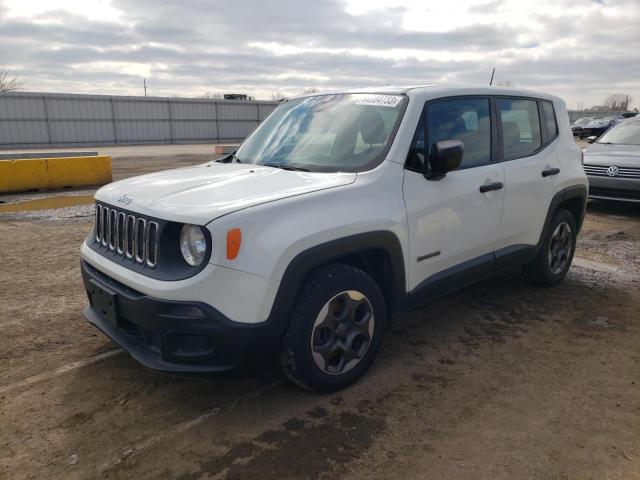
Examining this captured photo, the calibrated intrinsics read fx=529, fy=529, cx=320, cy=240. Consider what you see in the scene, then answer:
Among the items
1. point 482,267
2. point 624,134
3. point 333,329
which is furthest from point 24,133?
point 333,329

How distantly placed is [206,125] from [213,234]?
118ft

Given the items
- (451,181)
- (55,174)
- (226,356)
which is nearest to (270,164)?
(451,181)

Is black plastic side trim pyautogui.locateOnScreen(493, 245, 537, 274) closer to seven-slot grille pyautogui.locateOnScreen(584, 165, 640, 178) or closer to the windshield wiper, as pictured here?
the windshield wiper

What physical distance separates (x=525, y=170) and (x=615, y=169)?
5258 mm

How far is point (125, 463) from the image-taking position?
2543 millimetres

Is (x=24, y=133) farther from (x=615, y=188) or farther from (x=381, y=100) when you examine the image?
(x=381, y=100)

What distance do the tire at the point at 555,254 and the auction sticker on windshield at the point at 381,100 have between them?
2074 millimetres

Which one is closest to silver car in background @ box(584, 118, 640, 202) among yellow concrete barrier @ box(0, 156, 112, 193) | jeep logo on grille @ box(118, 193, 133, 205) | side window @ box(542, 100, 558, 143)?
side window @ box(542, 100, 558, 143)

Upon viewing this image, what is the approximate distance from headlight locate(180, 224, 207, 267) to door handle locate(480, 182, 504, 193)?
2104mm

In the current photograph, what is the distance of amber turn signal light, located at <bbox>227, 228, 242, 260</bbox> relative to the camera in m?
2.54

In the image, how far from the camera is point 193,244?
2.66 meters

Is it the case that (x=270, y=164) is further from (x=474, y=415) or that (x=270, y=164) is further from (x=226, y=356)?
(x=474, y=415)

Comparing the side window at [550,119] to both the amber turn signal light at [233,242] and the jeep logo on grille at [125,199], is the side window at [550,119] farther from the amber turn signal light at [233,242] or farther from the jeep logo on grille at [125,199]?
the jeep logo on grille at [125,199]

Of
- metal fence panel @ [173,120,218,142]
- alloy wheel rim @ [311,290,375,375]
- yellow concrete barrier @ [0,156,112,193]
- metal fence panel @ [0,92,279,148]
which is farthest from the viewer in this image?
metal fence panel @ [173,120,218,142]
